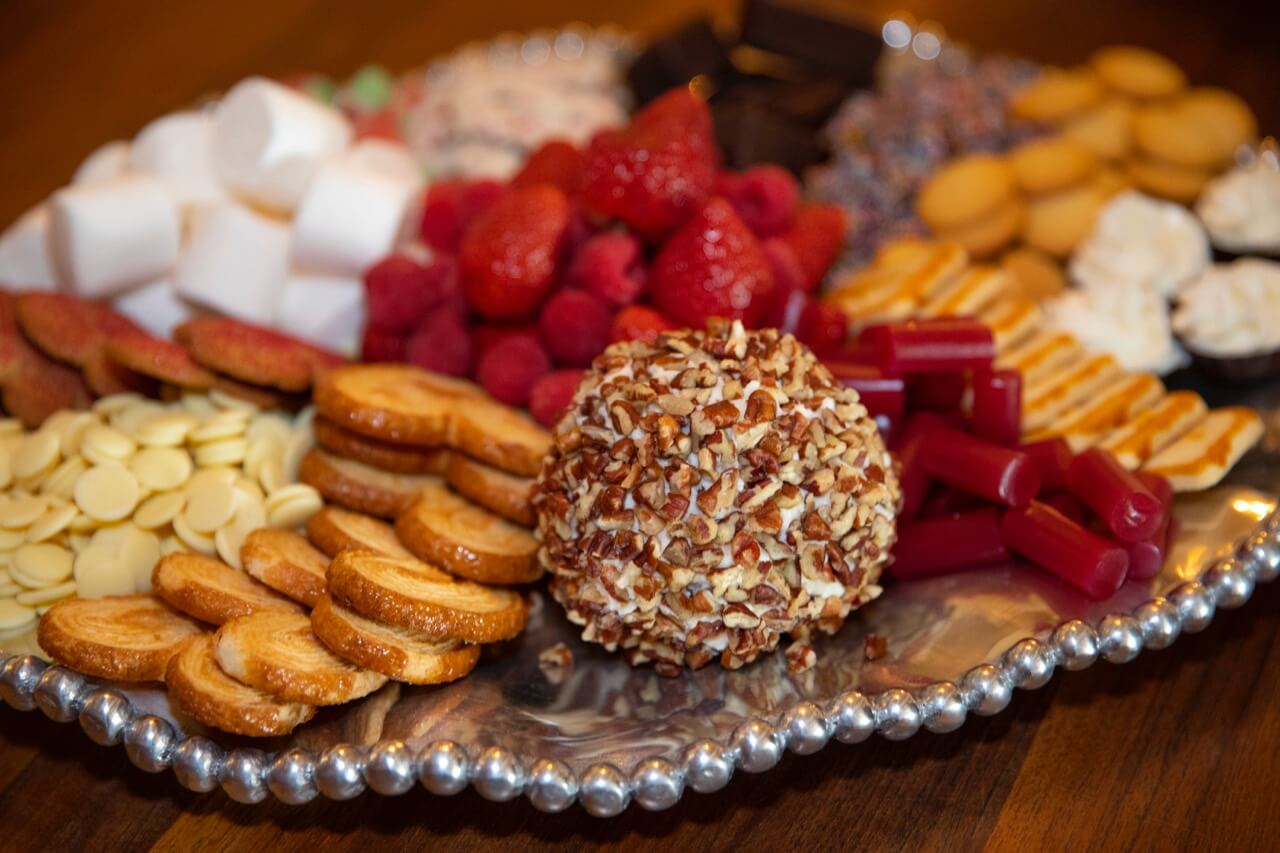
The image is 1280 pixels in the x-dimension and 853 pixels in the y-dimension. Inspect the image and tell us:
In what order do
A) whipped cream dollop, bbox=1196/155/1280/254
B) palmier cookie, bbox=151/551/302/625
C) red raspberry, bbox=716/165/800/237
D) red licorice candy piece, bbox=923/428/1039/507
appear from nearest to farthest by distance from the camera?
palmier cookie, bbox=151/551/302/625 → red licorice candy piece, bbox=923/428/1039/507 → red raspberry, bbox=716/165/800/237 → whipped cream dollop, bbox=1196/155/1280/254

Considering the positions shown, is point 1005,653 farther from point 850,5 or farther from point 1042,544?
point 850,5

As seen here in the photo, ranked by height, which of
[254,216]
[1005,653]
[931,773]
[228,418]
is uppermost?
[254,216]

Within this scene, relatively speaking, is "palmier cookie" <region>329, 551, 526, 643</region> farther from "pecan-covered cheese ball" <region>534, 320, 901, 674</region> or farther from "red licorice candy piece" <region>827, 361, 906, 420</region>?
"red licorice candy piece" <region>827, 361, 906, 420</region>

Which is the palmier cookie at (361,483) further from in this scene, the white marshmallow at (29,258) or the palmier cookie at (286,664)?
the white marshmallow at (29,258)

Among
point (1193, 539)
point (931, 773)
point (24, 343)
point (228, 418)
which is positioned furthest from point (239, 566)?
point (1193, 539)

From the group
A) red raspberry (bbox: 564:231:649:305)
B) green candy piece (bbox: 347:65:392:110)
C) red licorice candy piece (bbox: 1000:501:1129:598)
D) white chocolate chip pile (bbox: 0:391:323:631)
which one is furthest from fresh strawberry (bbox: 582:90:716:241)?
green candy piece (bbox: 347:65:392:110)

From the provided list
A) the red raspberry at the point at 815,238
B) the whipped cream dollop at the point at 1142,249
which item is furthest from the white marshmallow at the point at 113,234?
the whipped cream dollop at the point at 1142,249
